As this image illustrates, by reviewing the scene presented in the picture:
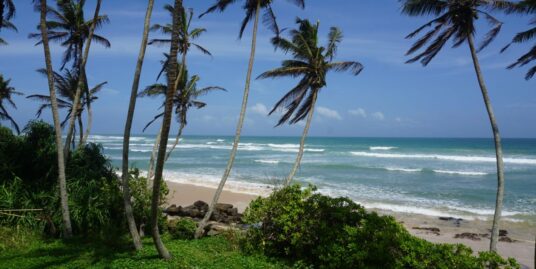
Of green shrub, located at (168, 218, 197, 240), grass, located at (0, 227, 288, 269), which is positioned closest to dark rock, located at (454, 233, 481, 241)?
grass, located at (0, 227, 288, 269)

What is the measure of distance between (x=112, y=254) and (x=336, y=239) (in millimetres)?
4708

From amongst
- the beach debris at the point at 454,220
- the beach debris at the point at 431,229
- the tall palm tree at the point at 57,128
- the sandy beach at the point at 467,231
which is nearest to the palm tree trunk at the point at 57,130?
the tall palm tree at the point at 57,128

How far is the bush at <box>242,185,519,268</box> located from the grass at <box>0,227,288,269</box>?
54cm

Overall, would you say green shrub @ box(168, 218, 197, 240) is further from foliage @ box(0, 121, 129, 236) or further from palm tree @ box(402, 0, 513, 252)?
palm tree @ box(402, 0, 513, 252)

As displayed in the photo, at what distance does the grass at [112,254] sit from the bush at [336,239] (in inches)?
21.2

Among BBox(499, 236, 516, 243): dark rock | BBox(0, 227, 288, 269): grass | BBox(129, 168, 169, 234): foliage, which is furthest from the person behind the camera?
BBox(499, 236, 516, 243): dark rock

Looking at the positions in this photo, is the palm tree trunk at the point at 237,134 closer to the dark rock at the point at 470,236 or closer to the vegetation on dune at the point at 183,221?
the vegetation on dune at the point at 183,221

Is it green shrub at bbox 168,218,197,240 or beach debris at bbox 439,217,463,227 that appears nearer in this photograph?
green shrub at bbox 168,218,197,240

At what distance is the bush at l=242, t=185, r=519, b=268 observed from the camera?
623 cm

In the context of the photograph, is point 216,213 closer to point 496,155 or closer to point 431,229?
point 431,229

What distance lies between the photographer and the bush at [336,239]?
623cm

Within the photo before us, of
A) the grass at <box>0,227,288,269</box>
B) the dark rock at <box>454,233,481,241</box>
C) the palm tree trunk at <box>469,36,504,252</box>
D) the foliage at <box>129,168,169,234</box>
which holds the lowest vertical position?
the dark rock at <box>454,233,481,241</box>

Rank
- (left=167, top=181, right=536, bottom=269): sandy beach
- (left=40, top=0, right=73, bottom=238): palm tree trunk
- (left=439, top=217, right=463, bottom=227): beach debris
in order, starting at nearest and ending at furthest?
(left=40, top=0, right=73, bottom=238): palm tree trunk
(left=167, top=181, right=536, bottom=269): sandy beach
(left=439, top=217, right=463, bottom=227): beach debris

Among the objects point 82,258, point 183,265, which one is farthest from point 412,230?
point 82,258
